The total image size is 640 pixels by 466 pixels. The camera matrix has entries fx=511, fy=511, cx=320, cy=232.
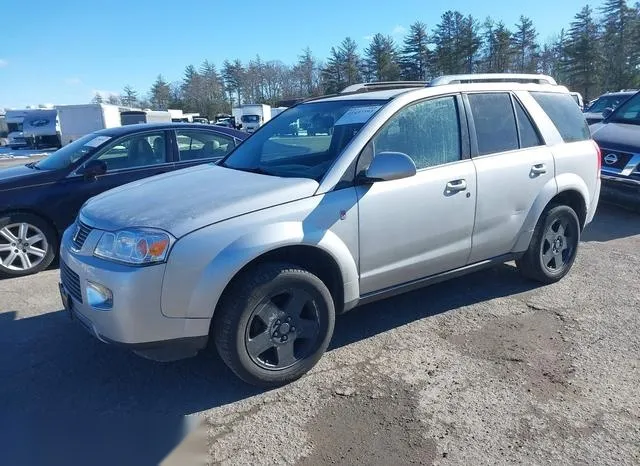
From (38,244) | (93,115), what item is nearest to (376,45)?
(93,115)

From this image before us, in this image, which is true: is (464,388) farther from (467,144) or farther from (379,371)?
(467,144)

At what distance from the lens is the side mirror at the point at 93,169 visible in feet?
19.1

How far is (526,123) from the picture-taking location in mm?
4465

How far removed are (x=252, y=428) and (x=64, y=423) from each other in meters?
1.09

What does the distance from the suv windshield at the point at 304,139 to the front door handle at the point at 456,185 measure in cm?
78

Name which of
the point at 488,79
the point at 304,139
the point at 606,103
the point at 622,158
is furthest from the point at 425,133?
the point at 606,103

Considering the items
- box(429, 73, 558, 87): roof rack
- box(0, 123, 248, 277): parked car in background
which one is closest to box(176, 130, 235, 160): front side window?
box(0, 123, 248, 277): parked car in background

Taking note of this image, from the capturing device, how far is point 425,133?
3820 mm

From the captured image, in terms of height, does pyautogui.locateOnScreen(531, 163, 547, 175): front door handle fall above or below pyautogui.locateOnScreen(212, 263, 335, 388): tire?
above

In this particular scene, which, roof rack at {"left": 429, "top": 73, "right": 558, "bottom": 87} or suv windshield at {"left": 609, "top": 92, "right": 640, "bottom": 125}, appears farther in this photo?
suv windshield at {"left": 609, "top": 92, "right": 640, "bottom": 125}

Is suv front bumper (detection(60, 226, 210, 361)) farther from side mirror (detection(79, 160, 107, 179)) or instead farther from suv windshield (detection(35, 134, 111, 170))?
suv windshield (detection(35, 134, 111, 170))

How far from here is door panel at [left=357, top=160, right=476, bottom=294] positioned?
3.42 metres

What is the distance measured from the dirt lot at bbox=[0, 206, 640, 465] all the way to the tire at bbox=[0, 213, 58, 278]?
1.12 meters

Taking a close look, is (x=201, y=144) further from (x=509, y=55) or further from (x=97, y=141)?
(x=509, y=55)
